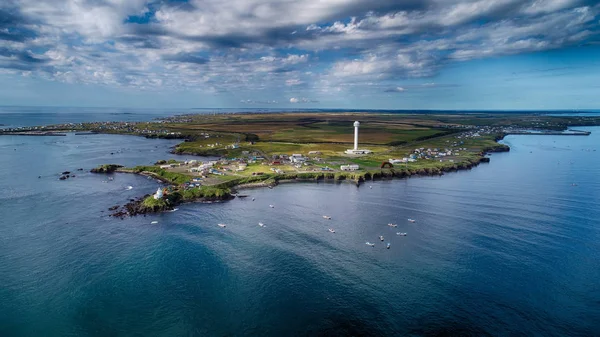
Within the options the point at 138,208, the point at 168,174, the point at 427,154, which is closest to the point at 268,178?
the point at 168,174

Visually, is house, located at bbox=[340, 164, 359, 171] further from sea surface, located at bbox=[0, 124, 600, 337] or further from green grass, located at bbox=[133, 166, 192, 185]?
green grass, located at bbox=[133, 166, 192, 185]

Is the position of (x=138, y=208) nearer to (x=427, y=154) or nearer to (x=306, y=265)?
(x=306, y=265)

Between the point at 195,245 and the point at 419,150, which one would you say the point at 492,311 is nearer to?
the point at 195,245

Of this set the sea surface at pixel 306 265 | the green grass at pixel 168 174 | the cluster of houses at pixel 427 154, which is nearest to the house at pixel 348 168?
the cluster of houses at pixel 427 154

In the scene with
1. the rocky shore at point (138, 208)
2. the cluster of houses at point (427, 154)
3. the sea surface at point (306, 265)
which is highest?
the cluster of houses at point (427, 154)

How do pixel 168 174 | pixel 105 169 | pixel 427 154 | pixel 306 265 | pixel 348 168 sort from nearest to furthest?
pixel 306 265 → pixel 168 174 → pixel 105 169 → pixel 348 168 → pixel 427 154

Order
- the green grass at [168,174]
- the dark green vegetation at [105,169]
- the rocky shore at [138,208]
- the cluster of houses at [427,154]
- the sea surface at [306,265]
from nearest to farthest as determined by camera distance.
→ the sea surface at [306,265]
the rocky shore at [138,208]
the green grass at [168,174]
the dark green vegetation at [105,169]
the cluster of houses at [427,154]

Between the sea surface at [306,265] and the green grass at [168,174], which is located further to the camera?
the green grass at [168,174]

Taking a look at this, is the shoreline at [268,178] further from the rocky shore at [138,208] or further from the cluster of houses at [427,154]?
the cluster of houses at [427,154]
